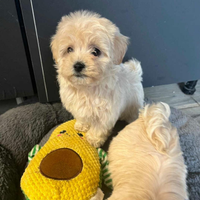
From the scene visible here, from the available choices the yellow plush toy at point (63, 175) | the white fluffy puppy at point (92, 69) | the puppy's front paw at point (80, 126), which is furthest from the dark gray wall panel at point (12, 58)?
the yellow plush toy at point (63, 175)

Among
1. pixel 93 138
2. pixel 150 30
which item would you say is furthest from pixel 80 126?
pixel 150 30

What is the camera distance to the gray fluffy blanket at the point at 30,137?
1.06 meters

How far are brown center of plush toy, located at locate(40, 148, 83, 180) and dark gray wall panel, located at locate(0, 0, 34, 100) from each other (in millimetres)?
723

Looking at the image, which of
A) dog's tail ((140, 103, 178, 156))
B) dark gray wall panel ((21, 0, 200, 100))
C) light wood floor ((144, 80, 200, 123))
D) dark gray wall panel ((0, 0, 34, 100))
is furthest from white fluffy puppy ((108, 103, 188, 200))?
light wood floor ((144, 80, 200, 123))

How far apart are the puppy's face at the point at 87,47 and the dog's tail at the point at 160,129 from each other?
28 centimetres

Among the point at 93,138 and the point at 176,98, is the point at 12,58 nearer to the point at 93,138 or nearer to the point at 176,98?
the point at 93,138

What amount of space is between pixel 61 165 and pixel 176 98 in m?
1.44

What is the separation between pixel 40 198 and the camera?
75cm

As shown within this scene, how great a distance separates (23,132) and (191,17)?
1.27 m

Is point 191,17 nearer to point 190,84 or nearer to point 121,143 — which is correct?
point 190,84

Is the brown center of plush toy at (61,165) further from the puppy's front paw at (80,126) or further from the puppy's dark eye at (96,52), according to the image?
the puppy's dark eye at (96,52)

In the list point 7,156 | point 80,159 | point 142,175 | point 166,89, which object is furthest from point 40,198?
point 166,89

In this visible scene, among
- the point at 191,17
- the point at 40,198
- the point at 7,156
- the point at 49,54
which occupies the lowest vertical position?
the point at 7,156

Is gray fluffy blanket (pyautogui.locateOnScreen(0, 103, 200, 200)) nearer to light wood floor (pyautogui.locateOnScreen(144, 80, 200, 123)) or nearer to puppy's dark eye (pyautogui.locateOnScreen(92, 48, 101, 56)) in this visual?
light wood floor (pyautogui.locateOnScreen(144, 80, 200, 123))
